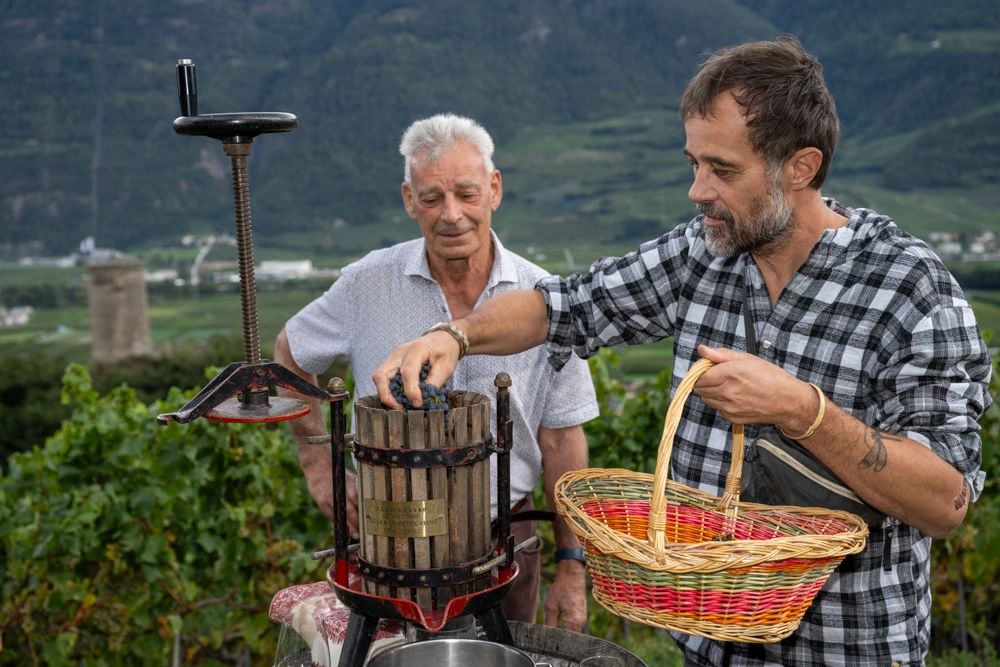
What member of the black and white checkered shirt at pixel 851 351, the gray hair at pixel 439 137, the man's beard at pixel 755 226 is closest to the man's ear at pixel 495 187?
the gray hair at pixel 439 137

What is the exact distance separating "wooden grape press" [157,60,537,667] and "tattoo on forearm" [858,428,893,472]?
0.78m

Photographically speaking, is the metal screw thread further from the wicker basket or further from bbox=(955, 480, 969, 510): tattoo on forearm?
bbox=(955, 480, 969, 510): tattoo on forearm

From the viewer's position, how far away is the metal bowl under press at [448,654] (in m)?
2.34

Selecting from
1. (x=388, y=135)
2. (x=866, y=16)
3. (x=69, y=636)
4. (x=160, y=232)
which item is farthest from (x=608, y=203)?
(x=69, y=636)

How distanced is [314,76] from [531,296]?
22057 mm

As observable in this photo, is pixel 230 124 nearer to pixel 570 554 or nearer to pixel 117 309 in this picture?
pixel 570 554

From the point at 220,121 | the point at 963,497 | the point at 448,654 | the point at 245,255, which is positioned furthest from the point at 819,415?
the point at 220,121

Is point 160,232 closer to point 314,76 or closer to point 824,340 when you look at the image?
point 314,76

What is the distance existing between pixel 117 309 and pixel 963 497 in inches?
757

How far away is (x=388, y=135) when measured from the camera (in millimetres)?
20812

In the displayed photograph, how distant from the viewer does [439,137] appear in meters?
3.51

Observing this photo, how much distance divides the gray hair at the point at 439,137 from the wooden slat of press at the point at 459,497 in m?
1.52

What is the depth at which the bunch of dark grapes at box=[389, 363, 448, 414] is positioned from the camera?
2232mm

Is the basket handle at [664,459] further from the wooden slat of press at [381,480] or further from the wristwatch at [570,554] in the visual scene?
the wristwatch at [570,554]
